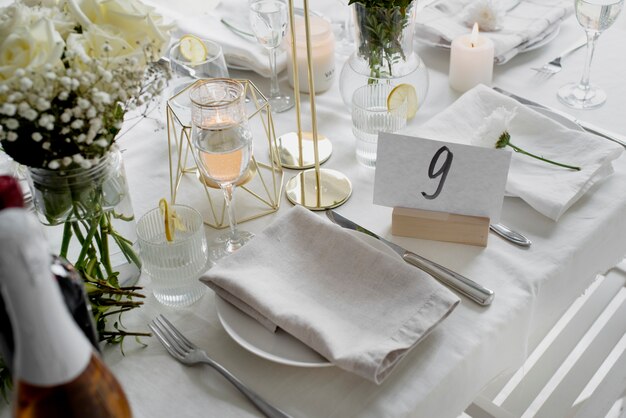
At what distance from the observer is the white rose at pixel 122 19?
858 mm

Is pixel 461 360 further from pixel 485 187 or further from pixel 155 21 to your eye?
pixel 155 21

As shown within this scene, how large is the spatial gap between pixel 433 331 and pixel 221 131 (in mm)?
379

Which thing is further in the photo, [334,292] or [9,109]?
[334,292]

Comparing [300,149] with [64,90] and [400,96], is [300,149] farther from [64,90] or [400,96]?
[64,90]

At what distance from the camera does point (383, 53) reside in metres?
1.22

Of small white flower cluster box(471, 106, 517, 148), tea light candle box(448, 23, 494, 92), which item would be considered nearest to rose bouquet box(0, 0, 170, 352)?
small white flower cluster box(471, 106, 517, 148)

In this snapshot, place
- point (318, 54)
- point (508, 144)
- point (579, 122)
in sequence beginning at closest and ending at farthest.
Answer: point (508, 144), point (579, 122), point (318, 54)

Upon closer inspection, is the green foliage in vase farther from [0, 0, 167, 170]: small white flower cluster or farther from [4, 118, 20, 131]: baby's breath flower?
[4, 118, 20, 131]: baby's breath flower

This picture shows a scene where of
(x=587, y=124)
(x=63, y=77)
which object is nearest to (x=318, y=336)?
(x=63, y=77)

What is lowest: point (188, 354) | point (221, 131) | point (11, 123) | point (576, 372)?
point (576, 372)

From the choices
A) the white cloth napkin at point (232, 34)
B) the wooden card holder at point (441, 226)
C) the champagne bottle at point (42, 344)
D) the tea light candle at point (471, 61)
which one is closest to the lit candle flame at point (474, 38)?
the tea light candle at point (471, 61)

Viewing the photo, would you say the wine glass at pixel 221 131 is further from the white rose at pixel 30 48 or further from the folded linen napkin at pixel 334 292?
the white rose at pixel 30 48

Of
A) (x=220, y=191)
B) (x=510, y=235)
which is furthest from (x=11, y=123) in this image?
(x=510, y=235)

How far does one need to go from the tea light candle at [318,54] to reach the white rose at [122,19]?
0.56m
